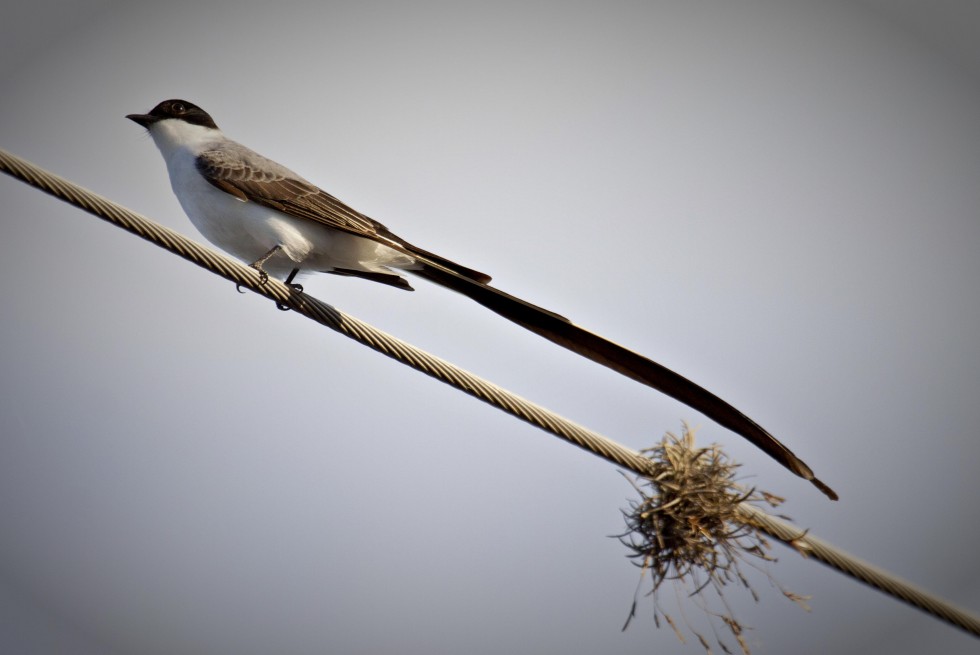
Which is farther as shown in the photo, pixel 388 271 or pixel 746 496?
pixel 388 271

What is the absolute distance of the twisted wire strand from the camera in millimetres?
2127

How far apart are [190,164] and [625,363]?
197 cm

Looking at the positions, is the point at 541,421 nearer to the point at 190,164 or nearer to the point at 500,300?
the point at 500,300

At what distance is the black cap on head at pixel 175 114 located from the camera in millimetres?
3707

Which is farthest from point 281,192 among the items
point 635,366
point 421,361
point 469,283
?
point 635,366

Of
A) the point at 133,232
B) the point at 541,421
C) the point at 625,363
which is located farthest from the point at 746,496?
the point at 133,232

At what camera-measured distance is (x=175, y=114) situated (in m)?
3.76

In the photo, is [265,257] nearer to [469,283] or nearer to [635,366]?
[469,283]

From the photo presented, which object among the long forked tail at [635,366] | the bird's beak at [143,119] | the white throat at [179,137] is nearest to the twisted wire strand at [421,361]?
the long forked tail at [635,366]

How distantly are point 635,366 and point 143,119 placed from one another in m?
2.54

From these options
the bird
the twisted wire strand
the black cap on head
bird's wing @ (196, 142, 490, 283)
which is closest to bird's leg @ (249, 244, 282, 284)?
the bird

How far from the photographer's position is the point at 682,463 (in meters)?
2.61

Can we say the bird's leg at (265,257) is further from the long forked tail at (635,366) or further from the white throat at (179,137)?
the long forked tail at (635,366)

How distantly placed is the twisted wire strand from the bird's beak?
5.33 feet
